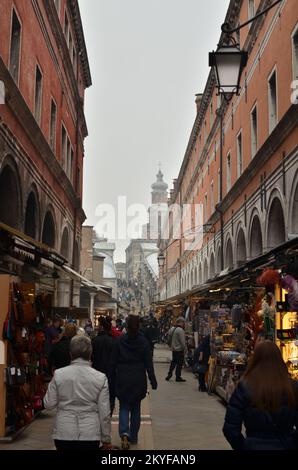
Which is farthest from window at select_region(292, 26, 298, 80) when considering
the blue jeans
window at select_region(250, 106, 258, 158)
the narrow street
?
the blue jeans

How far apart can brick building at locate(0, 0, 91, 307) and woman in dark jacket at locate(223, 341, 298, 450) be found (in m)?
10.4

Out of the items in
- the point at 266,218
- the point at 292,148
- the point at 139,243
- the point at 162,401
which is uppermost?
the point at 139,243

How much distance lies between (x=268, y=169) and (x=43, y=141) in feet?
23.6

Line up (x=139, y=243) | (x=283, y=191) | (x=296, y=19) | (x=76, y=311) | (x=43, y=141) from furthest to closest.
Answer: (x=139, y=243)
(x=76, y=311)
(x=43, y=141)
(x=283, y=191)
(x=296, y=19)

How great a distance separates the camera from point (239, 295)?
13.4 meters

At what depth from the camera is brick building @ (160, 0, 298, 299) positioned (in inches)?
642

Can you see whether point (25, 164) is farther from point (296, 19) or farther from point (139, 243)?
point (139, 243)

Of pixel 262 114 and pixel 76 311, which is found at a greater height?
pixel 262 114

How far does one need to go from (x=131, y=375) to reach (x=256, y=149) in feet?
49.8

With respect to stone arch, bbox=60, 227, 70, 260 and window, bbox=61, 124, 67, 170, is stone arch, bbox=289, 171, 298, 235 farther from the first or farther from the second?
stone arch, bbox=60, 227, 70, 260

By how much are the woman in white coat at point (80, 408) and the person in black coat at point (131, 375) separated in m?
3.20

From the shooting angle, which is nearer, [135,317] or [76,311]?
[135,317]
